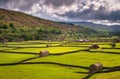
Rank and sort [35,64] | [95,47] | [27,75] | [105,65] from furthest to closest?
1. [95,47]
2. [35,64]
3. [105,65]
4. [27,75]

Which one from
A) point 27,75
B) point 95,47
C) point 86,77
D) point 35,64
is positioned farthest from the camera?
point 95,47

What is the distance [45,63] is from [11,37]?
426 ft

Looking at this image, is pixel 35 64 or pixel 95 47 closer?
pixel 35 64

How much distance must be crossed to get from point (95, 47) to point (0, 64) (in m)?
37.5

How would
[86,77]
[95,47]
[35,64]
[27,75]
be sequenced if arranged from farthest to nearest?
[95,47]
[35,64]
[27,75]
[86,77]

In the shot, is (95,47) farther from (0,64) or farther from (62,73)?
(62,73)

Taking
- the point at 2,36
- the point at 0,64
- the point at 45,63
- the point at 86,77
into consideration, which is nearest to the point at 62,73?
the point at 86,77

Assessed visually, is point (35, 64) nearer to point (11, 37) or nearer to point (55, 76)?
point (55, 76)

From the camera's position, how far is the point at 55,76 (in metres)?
47.7

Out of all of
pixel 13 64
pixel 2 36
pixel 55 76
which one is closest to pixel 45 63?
pixel 13 64

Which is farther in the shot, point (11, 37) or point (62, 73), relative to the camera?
point (11, 37)

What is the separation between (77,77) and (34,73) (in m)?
9.58

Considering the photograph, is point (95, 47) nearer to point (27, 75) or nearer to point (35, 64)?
point (35, 64)

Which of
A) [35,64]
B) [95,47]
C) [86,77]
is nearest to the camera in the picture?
Answer: [86,77]
